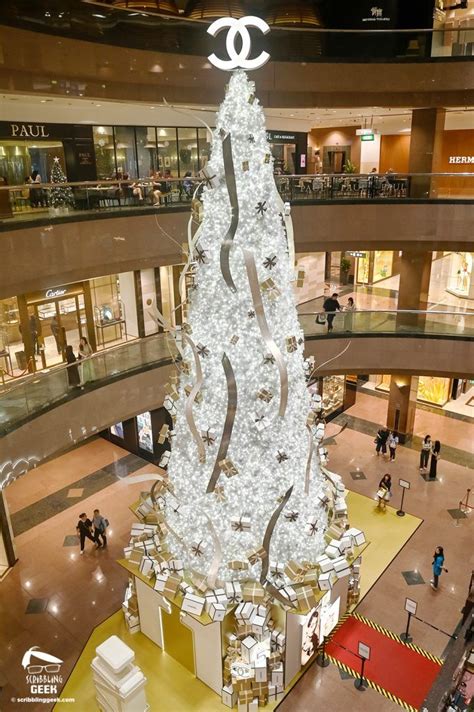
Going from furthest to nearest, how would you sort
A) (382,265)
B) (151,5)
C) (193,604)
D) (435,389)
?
1. (382,265)
2. (435,389)
3. (151,5)
4. (193,604)

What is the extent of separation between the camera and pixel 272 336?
22.9 feet

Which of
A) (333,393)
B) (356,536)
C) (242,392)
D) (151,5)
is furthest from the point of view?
(333,393)

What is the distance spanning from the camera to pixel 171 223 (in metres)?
12.2

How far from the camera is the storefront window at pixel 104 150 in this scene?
15594 millimetres

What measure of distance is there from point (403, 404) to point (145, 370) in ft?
28.7

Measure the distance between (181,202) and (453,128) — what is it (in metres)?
10.7

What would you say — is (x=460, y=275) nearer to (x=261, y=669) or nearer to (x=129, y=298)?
(x=129, y=298)

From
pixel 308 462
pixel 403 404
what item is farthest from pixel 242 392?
pixel 403 404

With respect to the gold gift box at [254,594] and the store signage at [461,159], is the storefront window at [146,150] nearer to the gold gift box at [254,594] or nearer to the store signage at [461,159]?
the store signage at [461,159]

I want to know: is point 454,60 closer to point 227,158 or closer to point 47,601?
point 227,158

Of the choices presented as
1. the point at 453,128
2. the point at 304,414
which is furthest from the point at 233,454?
the point at 453,128

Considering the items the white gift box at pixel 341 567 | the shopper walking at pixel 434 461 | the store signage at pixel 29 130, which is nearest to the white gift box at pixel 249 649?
the white gift box at pixel 341 567

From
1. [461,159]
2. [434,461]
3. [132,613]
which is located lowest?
[434,461]

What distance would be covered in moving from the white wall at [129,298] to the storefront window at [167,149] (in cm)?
411
